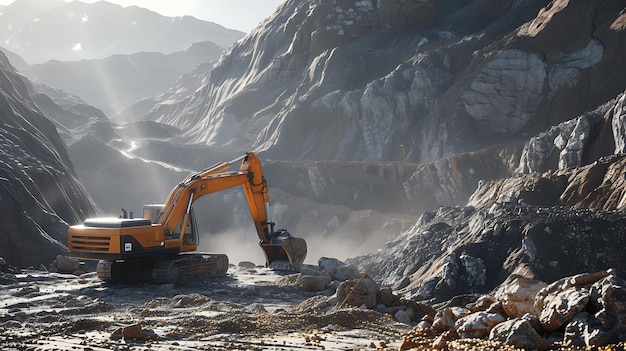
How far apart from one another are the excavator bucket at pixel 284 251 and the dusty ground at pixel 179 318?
1338 millimetres

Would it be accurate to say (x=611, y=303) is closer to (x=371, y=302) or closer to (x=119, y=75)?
(x=371, y=302)

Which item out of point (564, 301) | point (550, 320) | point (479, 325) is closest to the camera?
point (550, 320)

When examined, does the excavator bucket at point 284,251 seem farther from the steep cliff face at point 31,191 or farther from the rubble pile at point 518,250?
the steep cliff face at point 31,191

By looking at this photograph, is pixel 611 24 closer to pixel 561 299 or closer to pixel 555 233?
pixel 555 233

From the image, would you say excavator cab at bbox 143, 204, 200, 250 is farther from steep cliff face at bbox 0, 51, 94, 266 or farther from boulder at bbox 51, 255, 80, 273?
steep cliff face at bbox 0, 51, 94, 266

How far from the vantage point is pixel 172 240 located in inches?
696

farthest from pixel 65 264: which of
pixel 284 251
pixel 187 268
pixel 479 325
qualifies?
pixel 479 325

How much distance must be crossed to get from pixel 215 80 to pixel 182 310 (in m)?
85.6

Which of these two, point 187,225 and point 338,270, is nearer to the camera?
point 338,270

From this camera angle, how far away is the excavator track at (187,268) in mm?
17219

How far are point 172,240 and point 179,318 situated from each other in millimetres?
5992

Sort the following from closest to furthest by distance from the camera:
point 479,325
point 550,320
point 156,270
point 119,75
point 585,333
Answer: point 585,333 → point 550,320 → point 479,325 → point 156,270 → point 119,75

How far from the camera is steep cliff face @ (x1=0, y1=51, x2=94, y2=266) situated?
77.6ft

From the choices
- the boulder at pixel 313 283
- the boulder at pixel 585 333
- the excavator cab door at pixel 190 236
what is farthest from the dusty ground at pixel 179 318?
the boulder at pixel 585 333
